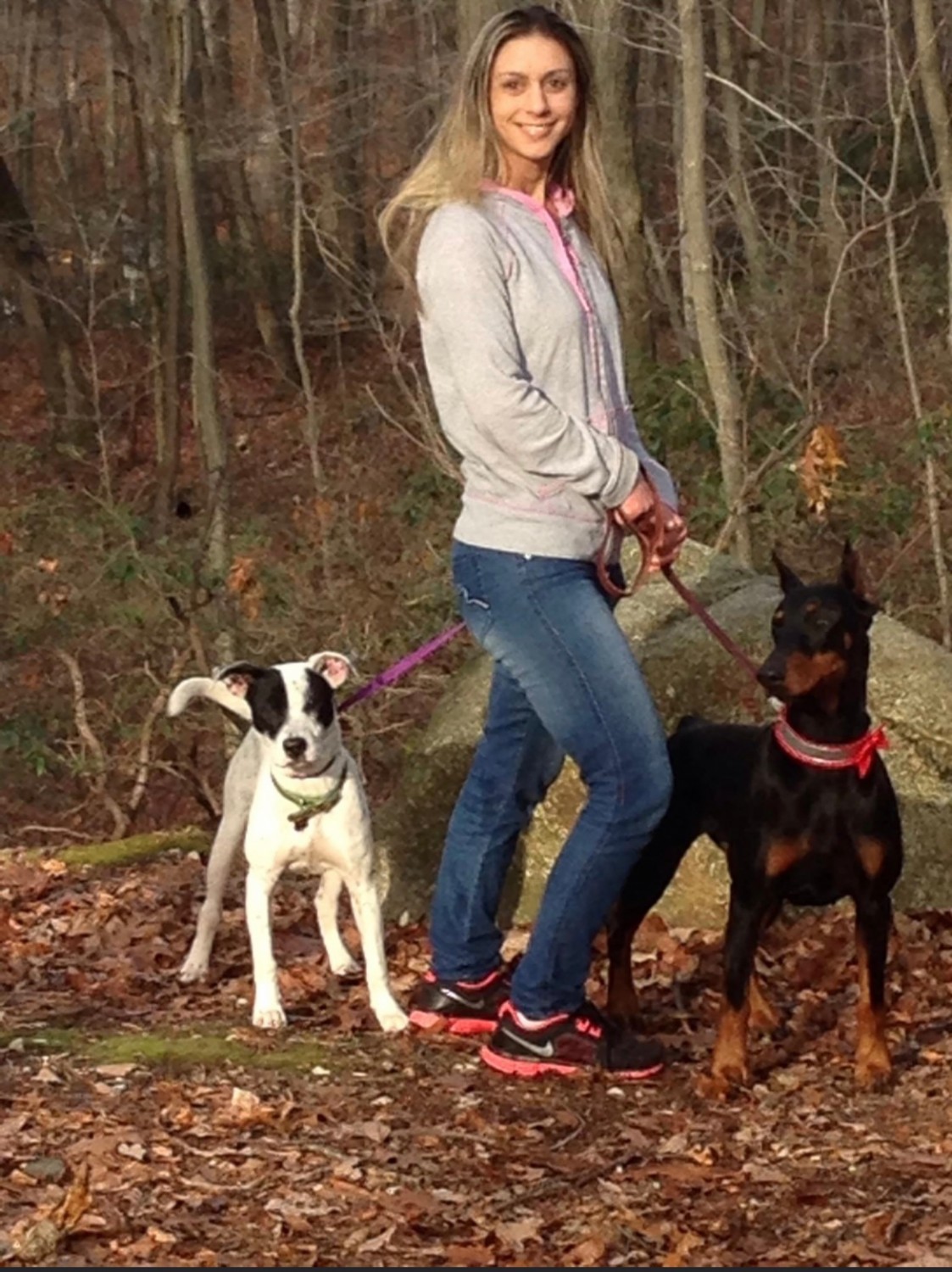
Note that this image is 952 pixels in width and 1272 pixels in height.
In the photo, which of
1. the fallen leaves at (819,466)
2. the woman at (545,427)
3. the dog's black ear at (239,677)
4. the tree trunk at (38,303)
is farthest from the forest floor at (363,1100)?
the tree trunk at (38,303)

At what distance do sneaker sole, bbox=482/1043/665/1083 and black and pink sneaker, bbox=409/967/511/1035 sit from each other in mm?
396

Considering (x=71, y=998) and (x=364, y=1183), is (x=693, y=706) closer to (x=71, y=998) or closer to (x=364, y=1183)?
(x=71, y=998)

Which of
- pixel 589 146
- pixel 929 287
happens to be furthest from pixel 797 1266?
pixel 929 287

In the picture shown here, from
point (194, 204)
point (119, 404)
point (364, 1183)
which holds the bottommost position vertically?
point (119, 404)

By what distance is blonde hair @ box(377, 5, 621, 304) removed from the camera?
491 centimetres

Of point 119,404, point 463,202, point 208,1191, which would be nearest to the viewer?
point 208,1191

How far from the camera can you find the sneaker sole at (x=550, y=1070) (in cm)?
536

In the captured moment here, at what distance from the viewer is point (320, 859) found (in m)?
6.10

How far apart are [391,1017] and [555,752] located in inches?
40.9

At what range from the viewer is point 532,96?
489 centimetres

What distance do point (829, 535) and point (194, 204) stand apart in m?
5.46

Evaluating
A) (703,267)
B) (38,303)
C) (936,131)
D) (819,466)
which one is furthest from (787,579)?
(38,303)

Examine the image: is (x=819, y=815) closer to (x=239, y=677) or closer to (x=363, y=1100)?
(x=363, y=1100)

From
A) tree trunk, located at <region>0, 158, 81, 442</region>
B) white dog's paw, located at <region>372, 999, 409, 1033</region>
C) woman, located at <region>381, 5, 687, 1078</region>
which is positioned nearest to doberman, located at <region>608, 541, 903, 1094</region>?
woman, located at <region>381, 5, 687, 1078</region>
